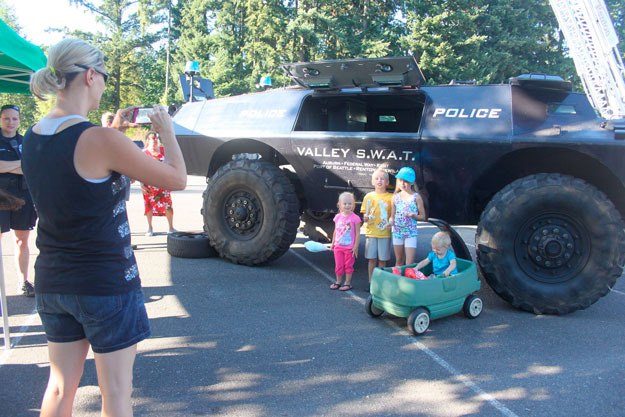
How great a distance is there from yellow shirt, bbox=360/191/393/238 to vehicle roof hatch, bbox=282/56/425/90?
1.19 meters

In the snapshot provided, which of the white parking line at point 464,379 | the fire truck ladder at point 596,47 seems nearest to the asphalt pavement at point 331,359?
the white parking line at point 464,379

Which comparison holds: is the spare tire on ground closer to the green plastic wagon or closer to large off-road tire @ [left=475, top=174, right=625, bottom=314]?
the green plastic wagon

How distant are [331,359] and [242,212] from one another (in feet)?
8.89

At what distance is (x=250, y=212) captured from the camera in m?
6.07

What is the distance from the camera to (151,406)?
3062 mm

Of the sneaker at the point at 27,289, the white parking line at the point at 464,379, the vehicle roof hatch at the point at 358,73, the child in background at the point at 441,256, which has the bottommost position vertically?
the white parking line at the point at 464,379

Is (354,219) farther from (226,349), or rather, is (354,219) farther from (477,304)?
(226,349)

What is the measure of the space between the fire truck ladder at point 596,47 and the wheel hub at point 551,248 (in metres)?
13.0

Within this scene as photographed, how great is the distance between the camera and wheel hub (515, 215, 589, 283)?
181 inches

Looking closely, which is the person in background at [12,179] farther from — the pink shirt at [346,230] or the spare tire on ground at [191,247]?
the pink shirt at [346,230]

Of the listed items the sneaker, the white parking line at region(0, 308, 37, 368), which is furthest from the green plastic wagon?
the sneaker

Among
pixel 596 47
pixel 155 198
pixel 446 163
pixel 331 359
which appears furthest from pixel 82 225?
pixel 596 47

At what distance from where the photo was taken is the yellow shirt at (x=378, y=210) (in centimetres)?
526

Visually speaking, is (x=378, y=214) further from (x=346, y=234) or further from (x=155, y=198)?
(x=155, y=198)
